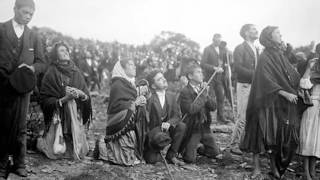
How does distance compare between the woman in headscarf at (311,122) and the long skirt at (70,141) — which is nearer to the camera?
the woman in headscarf at (311,122)

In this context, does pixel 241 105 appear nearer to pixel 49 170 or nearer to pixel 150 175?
pixel 150 175

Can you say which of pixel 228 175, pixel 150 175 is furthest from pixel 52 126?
pixel 228 175

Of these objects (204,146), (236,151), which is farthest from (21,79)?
(236,151)

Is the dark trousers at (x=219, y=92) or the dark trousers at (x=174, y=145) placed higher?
the dark trousers at (x=219, y=92)

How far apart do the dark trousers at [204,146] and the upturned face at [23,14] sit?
10.4 ft

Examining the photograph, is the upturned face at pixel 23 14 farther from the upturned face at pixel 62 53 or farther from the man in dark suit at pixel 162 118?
the man in dark suit at pixel 162 118

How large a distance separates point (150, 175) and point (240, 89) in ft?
8.07

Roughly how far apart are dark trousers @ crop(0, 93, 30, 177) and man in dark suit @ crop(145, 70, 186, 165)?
1.97m

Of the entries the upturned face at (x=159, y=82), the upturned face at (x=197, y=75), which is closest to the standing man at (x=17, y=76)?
the upturned face at (x=159, y=82)

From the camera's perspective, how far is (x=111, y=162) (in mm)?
5887

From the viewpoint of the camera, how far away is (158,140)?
590cm

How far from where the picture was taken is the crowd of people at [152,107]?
4.84 meters

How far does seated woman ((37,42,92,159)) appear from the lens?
5.83 metres

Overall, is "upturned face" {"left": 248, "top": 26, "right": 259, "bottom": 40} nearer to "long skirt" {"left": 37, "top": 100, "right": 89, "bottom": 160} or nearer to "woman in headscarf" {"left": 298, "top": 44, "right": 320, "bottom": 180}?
"woman in headscarf" {"left": 298, "top": 44, "right": 320, "bottom": 180}
